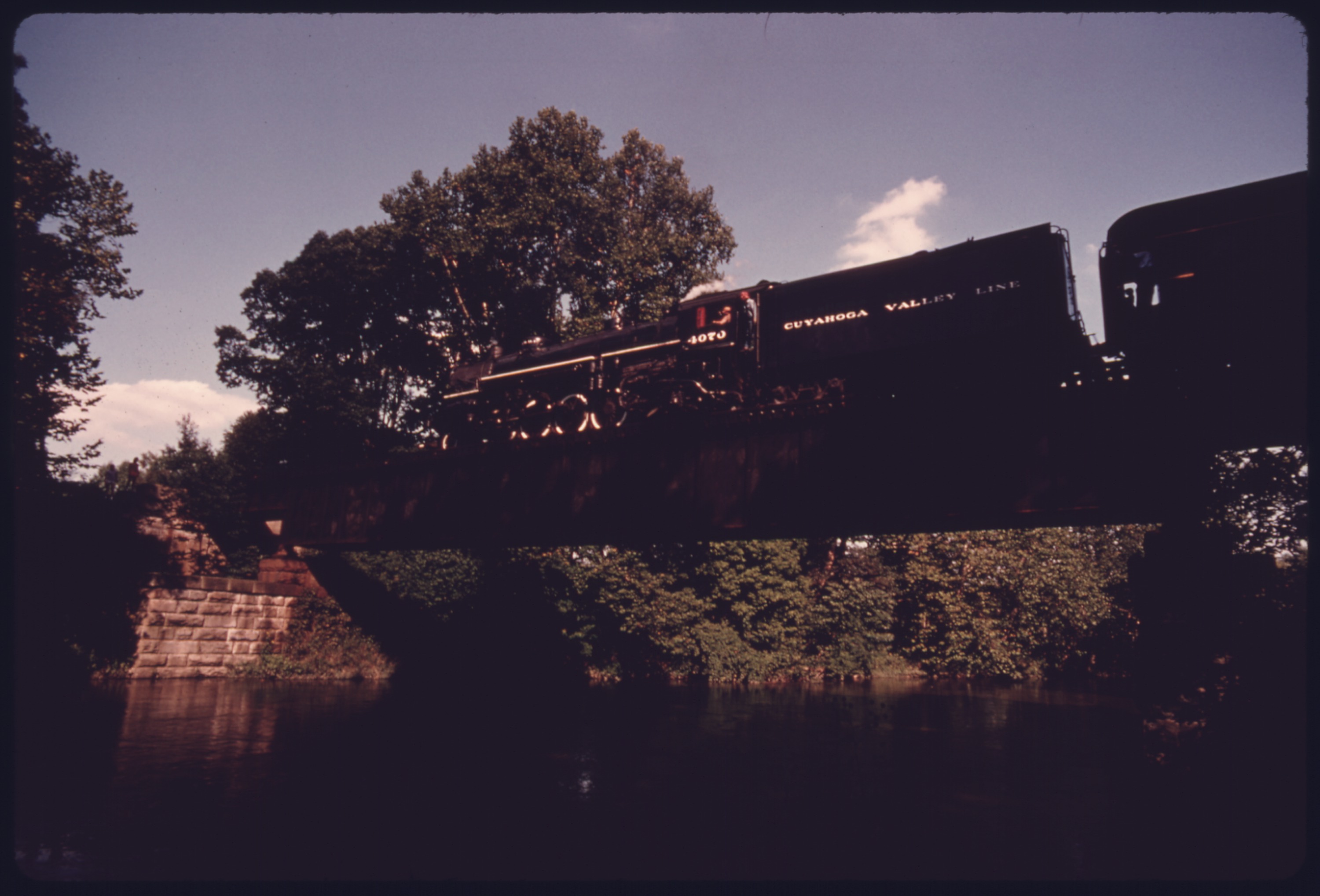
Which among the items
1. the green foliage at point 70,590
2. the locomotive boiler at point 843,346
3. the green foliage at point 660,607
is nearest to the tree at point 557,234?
the green foliage at point 660,607

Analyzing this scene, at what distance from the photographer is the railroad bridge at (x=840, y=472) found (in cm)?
844

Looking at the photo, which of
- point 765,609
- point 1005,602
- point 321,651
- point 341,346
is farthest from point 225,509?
point 1005,602

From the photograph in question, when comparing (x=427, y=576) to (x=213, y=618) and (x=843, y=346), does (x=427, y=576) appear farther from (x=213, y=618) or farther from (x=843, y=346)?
(x=843, y=346)

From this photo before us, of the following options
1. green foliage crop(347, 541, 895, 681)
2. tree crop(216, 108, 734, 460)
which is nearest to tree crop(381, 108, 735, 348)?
tree crop(216, 108, 734, 460)

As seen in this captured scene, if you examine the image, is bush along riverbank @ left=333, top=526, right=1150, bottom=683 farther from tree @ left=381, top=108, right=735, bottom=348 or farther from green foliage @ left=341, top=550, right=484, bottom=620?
tree @ left=381, top=108, right=735, bottom=348

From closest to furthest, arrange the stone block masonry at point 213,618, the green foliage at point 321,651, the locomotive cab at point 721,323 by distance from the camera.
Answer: the locomotive cab at point 721,323 < the stone block masonry at point 213,618 < the green foliage at point 321,651

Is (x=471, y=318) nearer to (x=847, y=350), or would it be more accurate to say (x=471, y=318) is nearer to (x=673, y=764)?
(x=847, y=350)

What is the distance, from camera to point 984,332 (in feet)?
32.3

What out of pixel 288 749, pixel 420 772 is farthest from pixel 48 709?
pixel 420 772

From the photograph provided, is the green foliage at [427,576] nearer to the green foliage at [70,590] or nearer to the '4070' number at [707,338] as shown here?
the green foliage at [70,590]

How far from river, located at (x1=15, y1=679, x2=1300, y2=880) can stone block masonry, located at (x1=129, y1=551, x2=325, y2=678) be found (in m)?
3.27

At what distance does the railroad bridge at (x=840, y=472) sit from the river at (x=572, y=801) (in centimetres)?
349

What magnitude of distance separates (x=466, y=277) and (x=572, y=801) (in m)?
26.7

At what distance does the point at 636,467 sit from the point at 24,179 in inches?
611
